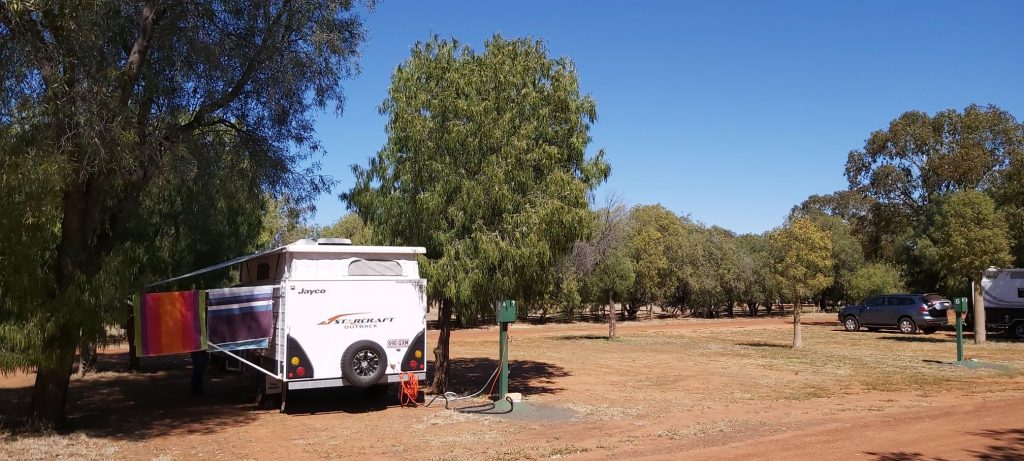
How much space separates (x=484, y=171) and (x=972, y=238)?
20.4m

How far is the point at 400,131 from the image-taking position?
13695 mm

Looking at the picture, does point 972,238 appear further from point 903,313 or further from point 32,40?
point 32,40

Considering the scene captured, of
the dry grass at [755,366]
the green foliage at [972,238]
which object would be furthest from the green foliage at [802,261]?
the green foliage at [972,238]

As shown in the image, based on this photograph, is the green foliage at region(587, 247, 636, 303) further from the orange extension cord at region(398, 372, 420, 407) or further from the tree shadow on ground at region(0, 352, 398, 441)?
the orange extension cord at region(398, 372, 420, 407)

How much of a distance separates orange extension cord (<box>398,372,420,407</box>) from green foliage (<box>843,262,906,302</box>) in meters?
46.6

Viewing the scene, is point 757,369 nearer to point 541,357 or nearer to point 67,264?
point 541,357

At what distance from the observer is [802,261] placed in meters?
25.7

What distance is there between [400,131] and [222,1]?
3.76m

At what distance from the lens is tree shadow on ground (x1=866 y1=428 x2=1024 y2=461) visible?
825 cm

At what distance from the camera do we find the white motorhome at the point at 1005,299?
2866 centimetres

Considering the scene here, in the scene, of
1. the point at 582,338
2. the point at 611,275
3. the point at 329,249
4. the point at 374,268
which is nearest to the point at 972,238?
the point at 611,275

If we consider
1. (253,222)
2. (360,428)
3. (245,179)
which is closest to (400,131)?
(245,179)

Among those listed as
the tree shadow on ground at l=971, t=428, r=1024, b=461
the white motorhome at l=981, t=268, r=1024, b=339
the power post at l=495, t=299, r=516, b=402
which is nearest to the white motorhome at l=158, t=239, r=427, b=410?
the power post at l=495, t=299, r=516, b=402

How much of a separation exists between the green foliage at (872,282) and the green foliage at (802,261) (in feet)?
95.0
